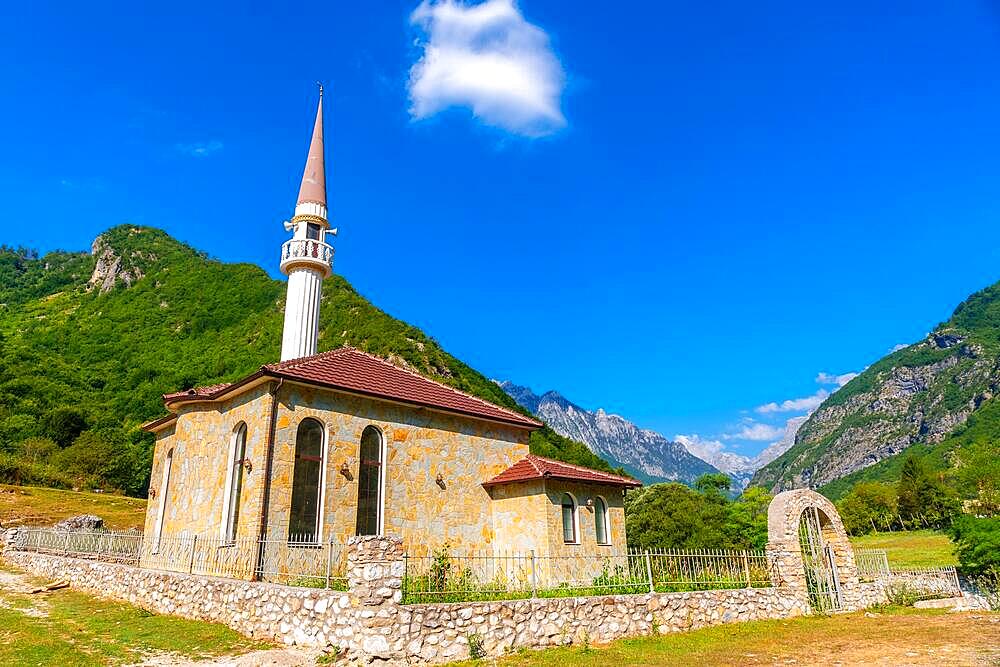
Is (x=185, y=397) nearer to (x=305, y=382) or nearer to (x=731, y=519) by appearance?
(x=305, y=382)

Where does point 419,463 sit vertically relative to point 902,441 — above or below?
below

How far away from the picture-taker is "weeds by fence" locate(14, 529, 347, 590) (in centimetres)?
1415

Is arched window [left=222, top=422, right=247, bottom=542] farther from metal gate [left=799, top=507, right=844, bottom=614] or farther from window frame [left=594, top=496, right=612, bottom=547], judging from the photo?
metal gate [left=799, top=507, right=844, bottom=614]

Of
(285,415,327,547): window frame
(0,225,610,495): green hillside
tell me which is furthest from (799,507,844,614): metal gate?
(0,225,610,495): green hillside

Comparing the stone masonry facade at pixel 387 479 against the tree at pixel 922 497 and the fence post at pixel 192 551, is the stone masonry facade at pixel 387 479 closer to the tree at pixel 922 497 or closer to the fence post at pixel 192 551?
the fence post at pixel 192 551

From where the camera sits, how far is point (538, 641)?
39.8ft

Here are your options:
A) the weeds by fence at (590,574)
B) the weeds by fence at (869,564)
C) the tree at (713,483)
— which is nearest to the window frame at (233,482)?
the weeds by fence at (590,574)

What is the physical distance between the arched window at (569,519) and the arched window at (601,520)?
1021 millimetres

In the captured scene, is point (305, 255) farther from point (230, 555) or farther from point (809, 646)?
point (809, 646)

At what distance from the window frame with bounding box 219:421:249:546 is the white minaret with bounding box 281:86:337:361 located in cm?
498

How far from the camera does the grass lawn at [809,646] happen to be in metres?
11.0

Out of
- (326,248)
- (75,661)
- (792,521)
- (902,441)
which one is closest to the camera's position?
(75,661)

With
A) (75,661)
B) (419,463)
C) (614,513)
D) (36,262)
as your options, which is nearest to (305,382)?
(419,463)

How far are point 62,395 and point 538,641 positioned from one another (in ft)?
225
